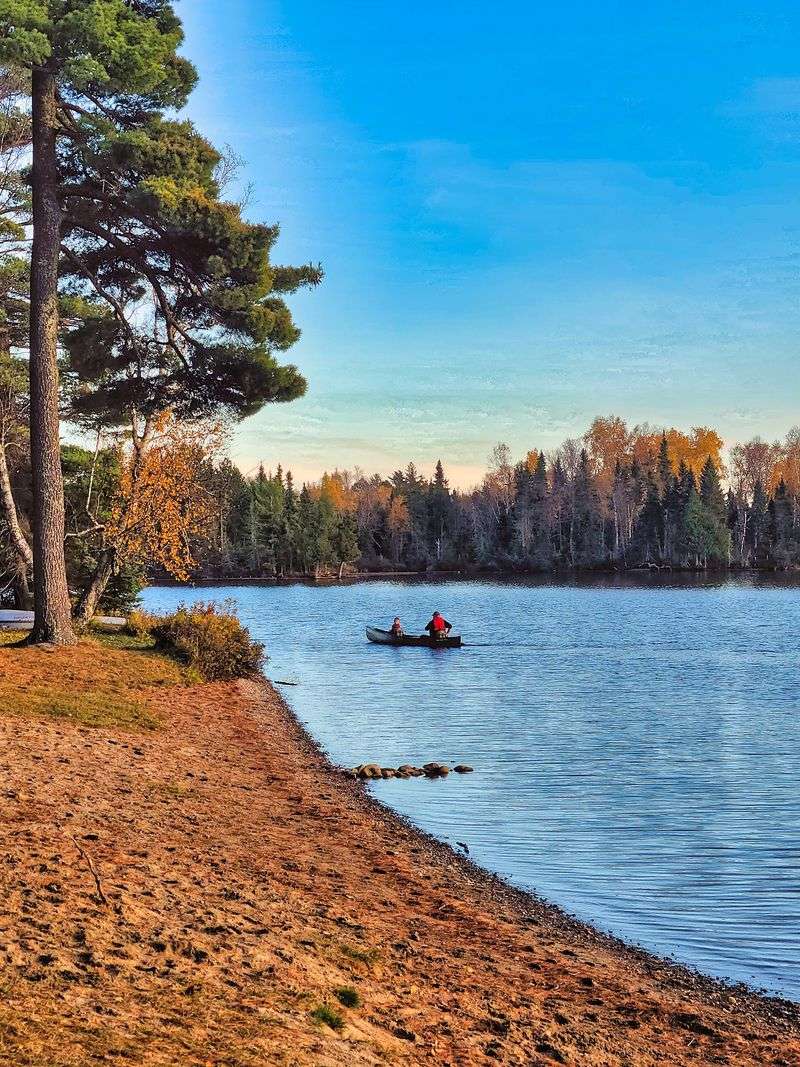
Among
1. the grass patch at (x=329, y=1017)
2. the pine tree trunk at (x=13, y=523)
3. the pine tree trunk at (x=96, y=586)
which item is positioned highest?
the pine tree trunk at (x=13, y=523)

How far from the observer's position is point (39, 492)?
20266mm

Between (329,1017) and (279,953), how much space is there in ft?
3.51

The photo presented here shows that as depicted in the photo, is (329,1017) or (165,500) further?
(165,500)

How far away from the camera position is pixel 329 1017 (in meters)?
5.70

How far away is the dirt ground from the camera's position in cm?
524

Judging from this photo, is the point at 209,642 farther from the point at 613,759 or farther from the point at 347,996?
the point at 347,996

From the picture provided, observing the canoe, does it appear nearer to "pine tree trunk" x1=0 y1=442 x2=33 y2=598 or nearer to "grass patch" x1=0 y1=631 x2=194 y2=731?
"pine tree trunk" x1=0 y1=442 x2=33 y2=598

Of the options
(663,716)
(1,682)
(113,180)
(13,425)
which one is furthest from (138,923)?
(13,425)

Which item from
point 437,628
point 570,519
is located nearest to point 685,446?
point 570,519

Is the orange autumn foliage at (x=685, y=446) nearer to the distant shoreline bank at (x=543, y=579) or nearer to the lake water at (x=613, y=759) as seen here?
the distant shoreline bank at (x=543, y=579)

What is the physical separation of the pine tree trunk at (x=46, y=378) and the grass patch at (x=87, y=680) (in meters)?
1.10

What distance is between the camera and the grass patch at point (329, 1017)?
562 cm

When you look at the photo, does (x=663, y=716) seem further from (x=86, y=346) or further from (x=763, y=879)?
(x=86, y=346)

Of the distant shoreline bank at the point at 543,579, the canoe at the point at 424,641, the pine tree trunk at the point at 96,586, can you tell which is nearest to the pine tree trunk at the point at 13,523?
the pine tree trunk at the point at 96,586
